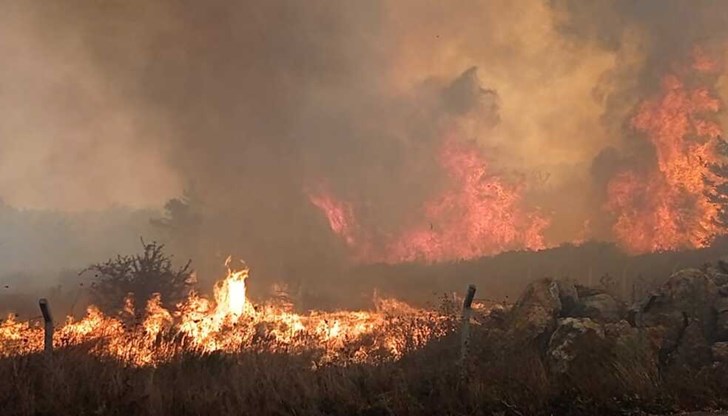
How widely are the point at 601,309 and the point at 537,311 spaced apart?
2.43 m

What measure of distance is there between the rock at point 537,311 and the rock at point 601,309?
2.76ft

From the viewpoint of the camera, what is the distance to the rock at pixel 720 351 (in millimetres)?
12468

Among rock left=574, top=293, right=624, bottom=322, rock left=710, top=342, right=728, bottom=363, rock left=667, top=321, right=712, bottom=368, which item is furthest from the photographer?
rock left=574, top=293, right=624, bottom=322

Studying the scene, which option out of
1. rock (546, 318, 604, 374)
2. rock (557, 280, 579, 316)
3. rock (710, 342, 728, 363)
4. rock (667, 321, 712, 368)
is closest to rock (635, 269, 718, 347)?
rock (667, 321, 712, 368)

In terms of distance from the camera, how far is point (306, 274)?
46.5 metres

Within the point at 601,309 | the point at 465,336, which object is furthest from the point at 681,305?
the point at 465,336

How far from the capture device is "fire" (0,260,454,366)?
12375 millimetres

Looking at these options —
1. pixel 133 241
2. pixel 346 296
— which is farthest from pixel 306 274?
pixel 133 241

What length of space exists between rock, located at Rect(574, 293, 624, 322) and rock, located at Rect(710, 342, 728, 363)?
3.21 meters

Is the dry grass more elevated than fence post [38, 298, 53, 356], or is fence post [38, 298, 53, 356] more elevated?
fence post [38, 298, 53, 356]

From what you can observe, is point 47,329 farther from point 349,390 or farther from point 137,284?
point 137,284

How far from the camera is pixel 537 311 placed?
52.0 feet

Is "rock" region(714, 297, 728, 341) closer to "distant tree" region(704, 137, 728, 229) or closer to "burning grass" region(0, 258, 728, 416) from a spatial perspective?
"burning grass" region(0, 258, 728, 416)

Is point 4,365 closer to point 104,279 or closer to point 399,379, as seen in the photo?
point 399,379
